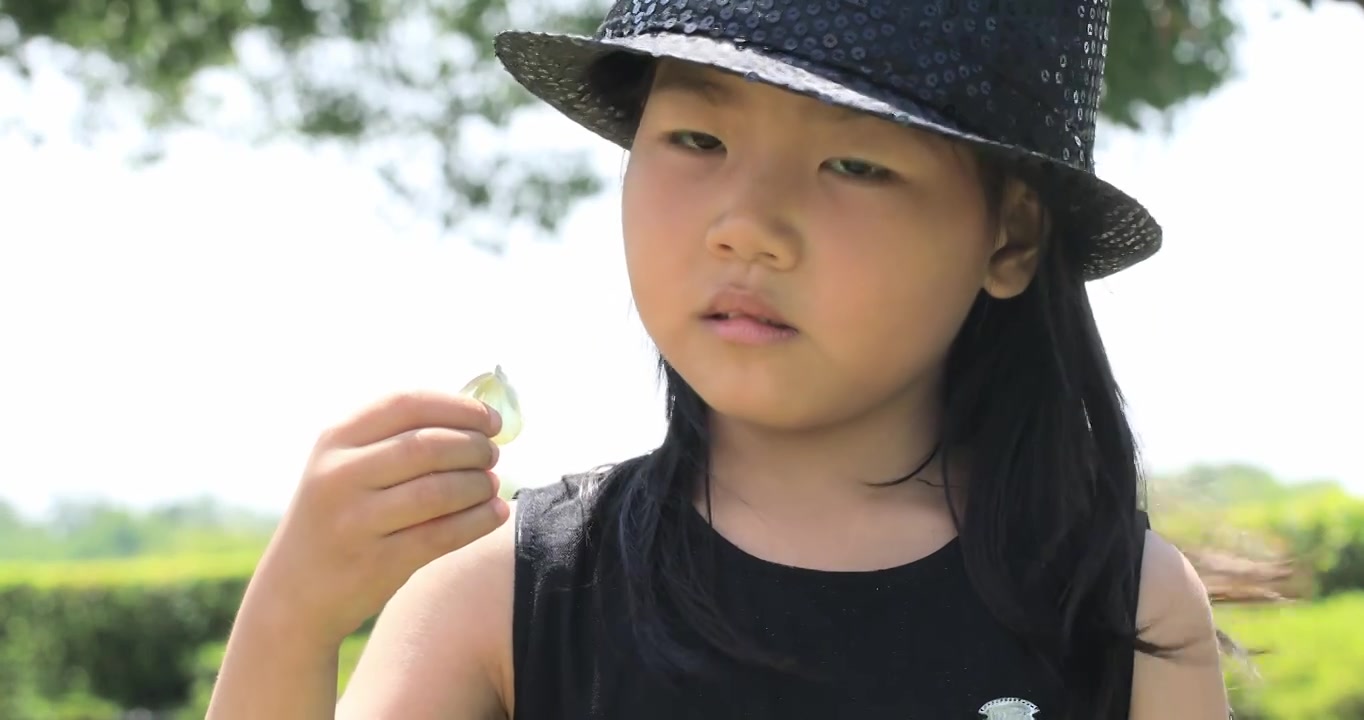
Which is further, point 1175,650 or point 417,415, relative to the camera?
point 1175,650

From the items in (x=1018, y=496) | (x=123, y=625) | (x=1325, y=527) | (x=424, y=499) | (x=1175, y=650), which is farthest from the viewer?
(x=123, y=625)

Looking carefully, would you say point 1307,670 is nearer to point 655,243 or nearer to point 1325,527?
point 1325,527

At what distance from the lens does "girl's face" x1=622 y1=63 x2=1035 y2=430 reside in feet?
4.85

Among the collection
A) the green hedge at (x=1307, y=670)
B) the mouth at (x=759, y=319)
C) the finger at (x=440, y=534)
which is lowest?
the green hedge at (x=1307, y=670)

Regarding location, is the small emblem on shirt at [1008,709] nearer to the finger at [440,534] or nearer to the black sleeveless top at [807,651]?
the black sleeveless top at [807,651]

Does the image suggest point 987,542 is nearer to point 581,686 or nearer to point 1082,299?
point 1082,299

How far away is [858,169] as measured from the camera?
1.52 metres

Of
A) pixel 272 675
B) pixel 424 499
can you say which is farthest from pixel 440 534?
pixel 272 675

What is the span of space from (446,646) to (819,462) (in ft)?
1.56

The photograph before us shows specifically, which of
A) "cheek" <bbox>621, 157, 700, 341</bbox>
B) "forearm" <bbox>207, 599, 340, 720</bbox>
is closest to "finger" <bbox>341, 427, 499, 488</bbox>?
"forearm" <bbox>207, 599, 340, 720</bbox>

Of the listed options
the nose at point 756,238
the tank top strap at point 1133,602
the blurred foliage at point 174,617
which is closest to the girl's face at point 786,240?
the nose at point 756,238

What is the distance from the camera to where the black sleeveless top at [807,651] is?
1.58m

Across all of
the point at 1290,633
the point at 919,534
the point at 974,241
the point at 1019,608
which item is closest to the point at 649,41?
the point at 974,241

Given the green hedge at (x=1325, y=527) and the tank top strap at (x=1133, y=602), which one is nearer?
the tank top strap at (x=1133, y=602)
